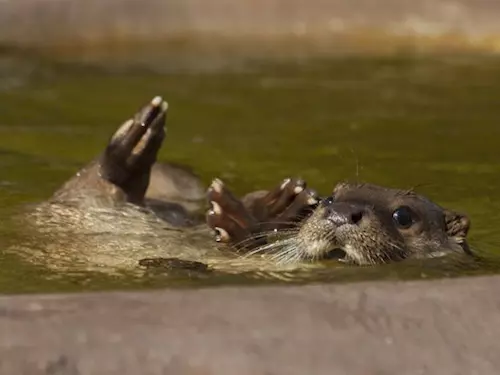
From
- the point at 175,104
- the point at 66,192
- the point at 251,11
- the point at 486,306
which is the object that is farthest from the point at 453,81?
the point at 486,306

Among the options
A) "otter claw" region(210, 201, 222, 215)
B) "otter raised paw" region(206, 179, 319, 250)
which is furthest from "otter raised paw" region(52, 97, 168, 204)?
"otter claw" region(210, 201, 222, 215)

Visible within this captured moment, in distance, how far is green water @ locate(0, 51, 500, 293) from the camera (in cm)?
392

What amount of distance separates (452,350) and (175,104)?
13.3 ft

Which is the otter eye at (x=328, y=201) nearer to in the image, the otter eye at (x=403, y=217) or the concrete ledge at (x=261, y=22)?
the otter eye at (x=403, y=217)

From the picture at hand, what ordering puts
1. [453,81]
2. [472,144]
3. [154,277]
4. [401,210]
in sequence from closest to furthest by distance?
Answer: [154,277], [401,210], [472,144], [453,81]

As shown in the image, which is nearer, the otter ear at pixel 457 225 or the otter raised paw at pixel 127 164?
the otter ear at pixel 457 225

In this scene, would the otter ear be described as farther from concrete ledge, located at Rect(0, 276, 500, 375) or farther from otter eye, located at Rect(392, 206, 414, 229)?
concrete ledge, located at Rect(0, 276, 500, 375)

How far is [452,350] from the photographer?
7.40 feet

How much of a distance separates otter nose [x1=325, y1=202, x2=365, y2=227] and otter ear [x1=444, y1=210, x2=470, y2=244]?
33cm

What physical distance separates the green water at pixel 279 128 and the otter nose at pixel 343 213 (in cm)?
19

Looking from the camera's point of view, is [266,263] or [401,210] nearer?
[266,263]

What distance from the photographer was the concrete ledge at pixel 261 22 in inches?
329

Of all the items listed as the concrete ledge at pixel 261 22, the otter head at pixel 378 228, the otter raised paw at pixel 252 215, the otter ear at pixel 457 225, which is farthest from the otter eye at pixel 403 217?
the concrete ledge at pixel 261 22

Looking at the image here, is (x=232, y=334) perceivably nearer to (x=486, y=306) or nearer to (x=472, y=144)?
(x=486, y=306)
